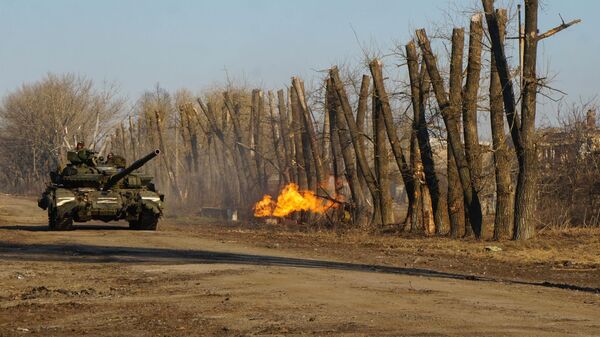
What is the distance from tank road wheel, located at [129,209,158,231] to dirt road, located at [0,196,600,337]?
8529mm

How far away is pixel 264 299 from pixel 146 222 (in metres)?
17.8

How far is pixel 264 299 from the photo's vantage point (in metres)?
12.2

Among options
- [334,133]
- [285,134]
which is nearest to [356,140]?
[334,133]

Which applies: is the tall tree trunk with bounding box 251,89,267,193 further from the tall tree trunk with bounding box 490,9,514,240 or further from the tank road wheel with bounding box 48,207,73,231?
the tall tree trunk with bounding box 490,9,514,240

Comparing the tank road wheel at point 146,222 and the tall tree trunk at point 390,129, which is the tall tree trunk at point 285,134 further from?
the tank road wheel at point 146,222

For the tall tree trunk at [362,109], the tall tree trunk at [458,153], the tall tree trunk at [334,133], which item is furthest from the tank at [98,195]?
the tall tree trunk at [458,153]

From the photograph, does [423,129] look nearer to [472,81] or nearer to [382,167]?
[472,81]

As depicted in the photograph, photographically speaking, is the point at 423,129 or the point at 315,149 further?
the point at 315,149

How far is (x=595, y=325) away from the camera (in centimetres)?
983

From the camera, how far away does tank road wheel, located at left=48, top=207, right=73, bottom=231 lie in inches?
1121

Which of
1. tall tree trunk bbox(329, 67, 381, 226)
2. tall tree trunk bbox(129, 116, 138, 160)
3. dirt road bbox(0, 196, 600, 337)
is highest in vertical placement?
tall tree trunk bbox(129, 116, 138, 160)

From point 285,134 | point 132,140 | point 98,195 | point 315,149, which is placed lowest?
point 98,195

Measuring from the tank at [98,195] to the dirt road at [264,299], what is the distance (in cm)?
766

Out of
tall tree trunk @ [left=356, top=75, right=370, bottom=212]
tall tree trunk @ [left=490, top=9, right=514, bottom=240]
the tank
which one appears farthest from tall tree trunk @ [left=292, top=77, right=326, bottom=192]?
tall tree trunk @ [left=490, top=9, right=514, bottom=240]
